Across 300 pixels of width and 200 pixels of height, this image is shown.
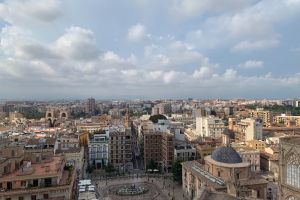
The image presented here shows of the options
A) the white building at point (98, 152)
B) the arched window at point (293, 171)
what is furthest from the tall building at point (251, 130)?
the arched window at point (293, 171)

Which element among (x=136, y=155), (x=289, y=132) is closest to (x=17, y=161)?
(x=136, y=155)

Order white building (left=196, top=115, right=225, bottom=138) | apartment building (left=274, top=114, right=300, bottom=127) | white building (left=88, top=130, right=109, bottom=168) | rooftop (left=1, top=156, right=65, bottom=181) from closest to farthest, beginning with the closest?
rooftop (left=1, top=156, right=65, bottom=181) → white building (left=88, top=130, right=109, bottom=168) → white building (left=196, top=115, right=225, bottom=138) → apartment building (left=274, top=114, right=300, bottom=127)

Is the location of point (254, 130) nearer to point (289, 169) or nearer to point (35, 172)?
point (289, 169)

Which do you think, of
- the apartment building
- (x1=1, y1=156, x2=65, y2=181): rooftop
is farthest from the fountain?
the apartment building

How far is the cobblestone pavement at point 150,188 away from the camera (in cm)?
5297

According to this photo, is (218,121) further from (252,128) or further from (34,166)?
(34,166)

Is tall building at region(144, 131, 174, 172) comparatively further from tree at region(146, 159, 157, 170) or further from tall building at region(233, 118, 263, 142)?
tall building at region(233, 118, 263, 142)

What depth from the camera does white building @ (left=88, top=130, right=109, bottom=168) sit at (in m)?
73.9

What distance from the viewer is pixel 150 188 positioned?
5803cm

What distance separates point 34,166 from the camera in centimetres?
3581

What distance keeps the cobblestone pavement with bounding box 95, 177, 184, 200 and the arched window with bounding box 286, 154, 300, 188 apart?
22067mm

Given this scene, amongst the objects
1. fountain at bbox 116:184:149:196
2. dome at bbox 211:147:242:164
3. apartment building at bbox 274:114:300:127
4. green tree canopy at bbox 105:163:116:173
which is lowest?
fountain at bbox 116:184:149:196

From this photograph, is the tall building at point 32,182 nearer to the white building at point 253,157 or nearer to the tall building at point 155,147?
the tall building at point 155,147

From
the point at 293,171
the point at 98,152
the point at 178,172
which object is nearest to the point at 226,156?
the point at 178,172
